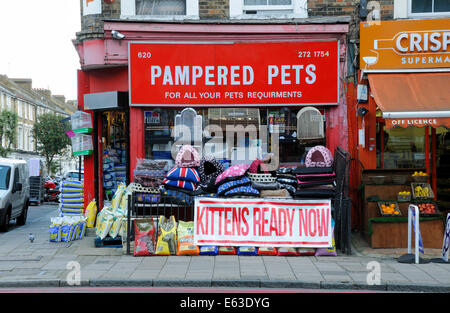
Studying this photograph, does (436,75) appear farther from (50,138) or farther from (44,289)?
(50,138)

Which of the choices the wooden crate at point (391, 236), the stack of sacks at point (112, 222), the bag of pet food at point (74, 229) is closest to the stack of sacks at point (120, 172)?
the bag of pet food at point (74, 229)

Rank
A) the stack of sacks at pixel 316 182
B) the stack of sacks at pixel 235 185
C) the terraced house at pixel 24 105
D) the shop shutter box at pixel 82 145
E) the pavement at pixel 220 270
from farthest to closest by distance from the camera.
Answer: the terraced house at pixel 24 105 → the shop shutter box at pixel 82 145 → the stack of sacks at pixel 235 185 → the stack of sacks at pixel 316 182 → the pavement at pixel 220 270

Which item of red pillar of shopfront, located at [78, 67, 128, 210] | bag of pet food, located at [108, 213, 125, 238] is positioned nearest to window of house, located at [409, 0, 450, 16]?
red pillar of shopfront, located at [78, 67, 128, 210]

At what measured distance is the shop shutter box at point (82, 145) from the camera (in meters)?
11.3

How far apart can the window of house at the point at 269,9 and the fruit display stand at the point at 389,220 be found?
4158 millimetres

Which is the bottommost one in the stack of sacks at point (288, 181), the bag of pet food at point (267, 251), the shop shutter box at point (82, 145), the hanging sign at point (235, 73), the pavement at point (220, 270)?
the pavement at point (220, 270)

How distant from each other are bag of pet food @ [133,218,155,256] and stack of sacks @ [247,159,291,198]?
2145 millimetres

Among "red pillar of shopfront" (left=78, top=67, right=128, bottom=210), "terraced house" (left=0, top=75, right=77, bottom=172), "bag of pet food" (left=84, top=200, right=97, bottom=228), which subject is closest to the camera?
"red pillar of shopfront" (left=78, top=67, right=128, bottom=210)

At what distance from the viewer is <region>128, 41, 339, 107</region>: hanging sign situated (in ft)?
34.6

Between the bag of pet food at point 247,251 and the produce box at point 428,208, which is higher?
the produce box at point 428,208

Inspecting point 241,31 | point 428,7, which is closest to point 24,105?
point 241,31

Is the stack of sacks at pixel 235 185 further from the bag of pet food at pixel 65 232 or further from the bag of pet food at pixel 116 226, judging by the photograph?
the bag of pet food at pixel 65 232

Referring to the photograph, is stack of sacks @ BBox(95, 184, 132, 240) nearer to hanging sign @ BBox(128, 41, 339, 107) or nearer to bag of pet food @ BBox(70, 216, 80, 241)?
bag of pet food @ BBox(70, 216, 80, 241)
